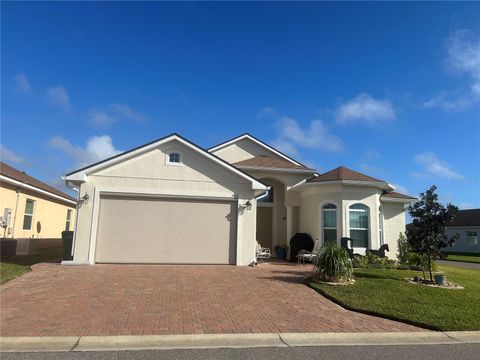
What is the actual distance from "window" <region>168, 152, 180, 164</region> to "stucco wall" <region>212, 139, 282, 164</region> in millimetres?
5955

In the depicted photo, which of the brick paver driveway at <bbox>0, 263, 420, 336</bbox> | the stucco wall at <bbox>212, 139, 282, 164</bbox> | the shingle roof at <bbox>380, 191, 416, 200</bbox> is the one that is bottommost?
the brick paver driveway at <bbox>0, 263, 420, 336</bbox>

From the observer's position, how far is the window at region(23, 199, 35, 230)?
1881 cm

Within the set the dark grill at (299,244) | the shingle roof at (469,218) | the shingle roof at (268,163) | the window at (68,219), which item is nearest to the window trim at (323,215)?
the dark grill at (299,244)

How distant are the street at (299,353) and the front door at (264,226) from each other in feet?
43.4

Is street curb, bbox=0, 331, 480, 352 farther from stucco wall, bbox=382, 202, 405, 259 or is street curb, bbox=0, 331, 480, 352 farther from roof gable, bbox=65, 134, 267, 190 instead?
stucco wall, bbox=382, 202, 405, 259

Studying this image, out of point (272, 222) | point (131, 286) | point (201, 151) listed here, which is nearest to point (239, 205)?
point (201, 151)

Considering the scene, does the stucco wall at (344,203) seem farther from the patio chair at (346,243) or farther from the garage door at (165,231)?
the garage door at (165,231)

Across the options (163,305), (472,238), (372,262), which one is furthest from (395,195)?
(472,238)

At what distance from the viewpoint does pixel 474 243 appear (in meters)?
43.1

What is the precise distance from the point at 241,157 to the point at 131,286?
40.8 feet

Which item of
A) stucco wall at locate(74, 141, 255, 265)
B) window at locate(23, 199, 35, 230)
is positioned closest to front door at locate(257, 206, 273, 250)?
stucco wall at locate(74, 141, 255, 265)

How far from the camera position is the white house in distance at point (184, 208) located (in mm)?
14094

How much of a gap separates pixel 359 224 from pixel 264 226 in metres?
5.12

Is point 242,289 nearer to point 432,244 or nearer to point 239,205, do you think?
point 239,205
